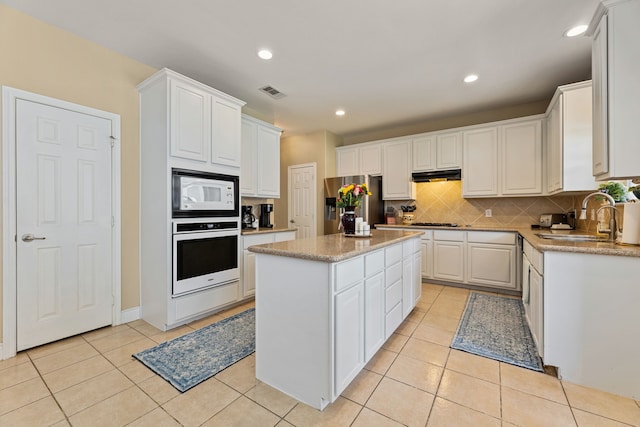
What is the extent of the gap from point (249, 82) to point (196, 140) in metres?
1.11

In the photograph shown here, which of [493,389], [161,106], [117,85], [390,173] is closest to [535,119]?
[390,173]

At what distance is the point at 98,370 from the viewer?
1962 millimetres

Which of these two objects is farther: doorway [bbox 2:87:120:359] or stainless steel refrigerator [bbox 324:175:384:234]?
stainless steel refrigerator [bbox 324:175:384:234]

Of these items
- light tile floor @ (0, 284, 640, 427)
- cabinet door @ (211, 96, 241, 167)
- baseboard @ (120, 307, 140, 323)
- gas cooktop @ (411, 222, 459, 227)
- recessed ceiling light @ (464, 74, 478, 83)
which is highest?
recessed ceiling light @ (464, 74, 478, 83)

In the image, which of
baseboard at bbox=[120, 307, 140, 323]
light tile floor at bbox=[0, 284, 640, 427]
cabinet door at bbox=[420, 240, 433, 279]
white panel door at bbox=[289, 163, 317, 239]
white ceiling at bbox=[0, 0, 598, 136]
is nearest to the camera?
light tile floor at bbox=[0, 284, 640, 427]

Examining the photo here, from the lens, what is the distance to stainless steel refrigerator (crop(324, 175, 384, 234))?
4699 millimetres

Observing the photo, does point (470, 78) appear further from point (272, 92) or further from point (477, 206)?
point (272, 92)

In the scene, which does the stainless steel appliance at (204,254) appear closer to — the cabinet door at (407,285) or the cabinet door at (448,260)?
the cabinet door at (407,285)

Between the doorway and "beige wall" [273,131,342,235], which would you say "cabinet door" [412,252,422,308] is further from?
the doorway

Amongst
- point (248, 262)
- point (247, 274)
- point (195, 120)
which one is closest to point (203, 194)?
point (195, 120)

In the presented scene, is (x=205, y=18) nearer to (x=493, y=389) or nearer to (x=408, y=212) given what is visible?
(x=493, y=389)

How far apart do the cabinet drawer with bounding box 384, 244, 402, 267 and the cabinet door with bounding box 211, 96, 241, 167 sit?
2.06m

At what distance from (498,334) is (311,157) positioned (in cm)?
409

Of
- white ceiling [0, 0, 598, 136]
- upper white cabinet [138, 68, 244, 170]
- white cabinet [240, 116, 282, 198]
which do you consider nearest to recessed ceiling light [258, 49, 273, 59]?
white ceiling [0, 0, 598, 136]
